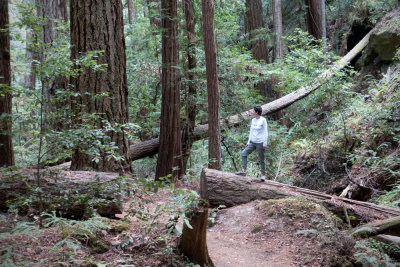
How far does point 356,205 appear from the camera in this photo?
6.92 m

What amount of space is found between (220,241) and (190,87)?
633cm

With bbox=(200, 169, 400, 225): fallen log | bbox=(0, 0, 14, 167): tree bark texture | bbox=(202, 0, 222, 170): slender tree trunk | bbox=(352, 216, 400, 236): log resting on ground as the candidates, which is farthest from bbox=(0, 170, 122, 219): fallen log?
bbox=(202, 0, 222, 170): slender tree trunk

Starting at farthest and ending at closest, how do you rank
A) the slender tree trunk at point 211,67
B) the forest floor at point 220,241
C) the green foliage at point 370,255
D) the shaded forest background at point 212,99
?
the slender tree trunk at point 211,67 < the shaded forest background at point 212,99 < the green foliage at point 370,255 < the forest floor at point 220,241

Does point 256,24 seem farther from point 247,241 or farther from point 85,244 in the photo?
point 85,244

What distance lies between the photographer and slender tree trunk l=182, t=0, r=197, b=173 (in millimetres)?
10828

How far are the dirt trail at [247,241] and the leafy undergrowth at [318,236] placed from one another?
0.31ft

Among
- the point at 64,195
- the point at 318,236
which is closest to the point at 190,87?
the point at 318,236

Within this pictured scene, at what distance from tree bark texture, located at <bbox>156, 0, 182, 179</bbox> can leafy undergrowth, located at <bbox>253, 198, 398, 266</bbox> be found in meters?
3.88

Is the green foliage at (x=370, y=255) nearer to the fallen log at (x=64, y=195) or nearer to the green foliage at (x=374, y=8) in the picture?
the fallen log at (x=64, y=195)

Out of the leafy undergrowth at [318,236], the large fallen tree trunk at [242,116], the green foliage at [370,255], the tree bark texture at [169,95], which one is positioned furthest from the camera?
the large fallen tree trunk at [242,116]

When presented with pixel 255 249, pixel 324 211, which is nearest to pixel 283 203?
pixel 324 211

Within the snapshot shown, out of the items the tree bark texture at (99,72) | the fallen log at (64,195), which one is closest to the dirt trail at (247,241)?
the fallen log at (64,195)

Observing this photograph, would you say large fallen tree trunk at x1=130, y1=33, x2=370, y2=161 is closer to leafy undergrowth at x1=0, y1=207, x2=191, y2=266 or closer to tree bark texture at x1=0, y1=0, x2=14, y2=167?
tree bark texture at x1=0, y1=0, x2=14, y2=167

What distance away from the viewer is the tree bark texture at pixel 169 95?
980cm
